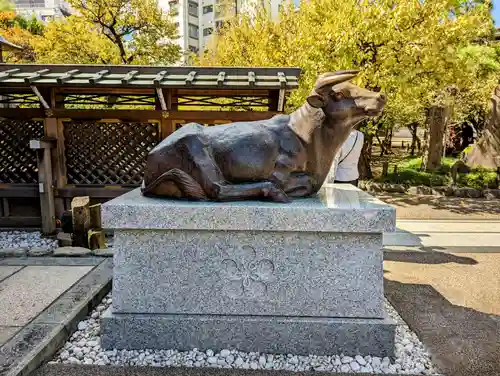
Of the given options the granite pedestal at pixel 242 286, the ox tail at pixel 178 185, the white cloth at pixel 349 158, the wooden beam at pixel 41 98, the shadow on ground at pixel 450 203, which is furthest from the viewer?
the shadow on ground at pixel 450 203

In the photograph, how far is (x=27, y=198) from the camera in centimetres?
661

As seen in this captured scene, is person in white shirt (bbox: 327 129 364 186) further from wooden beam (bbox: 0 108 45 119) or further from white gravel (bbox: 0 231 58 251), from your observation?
wooden beam (bbox: 0 108 45 119)

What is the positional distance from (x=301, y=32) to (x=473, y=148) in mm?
8534

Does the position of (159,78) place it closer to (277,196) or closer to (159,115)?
(159,115)

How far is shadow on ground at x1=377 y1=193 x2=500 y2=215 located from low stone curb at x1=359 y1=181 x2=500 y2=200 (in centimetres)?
28

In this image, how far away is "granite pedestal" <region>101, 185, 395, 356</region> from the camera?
267 cm

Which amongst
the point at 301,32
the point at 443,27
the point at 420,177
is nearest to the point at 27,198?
the point at 301,32

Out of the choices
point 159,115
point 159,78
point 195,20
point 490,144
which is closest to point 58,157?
point 159,115

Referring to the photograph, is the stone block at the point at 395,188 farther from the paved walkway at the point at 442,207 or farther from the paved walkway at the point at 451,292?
the paved walkway at the point at 451,292

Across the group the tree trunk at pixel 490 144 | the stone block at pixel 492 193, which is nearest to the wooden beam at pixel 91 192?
the stone block at pixel 492 193

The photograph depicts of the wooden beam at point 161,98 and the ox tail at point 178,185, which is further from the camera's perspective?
the wooden beam at point 161,98

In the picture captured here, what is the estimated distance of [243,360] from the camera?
2678mm

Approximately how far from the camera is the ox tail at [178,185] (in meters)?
2.79

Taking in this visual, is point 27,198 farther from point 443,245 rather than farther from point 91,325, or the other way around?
point 443,245
